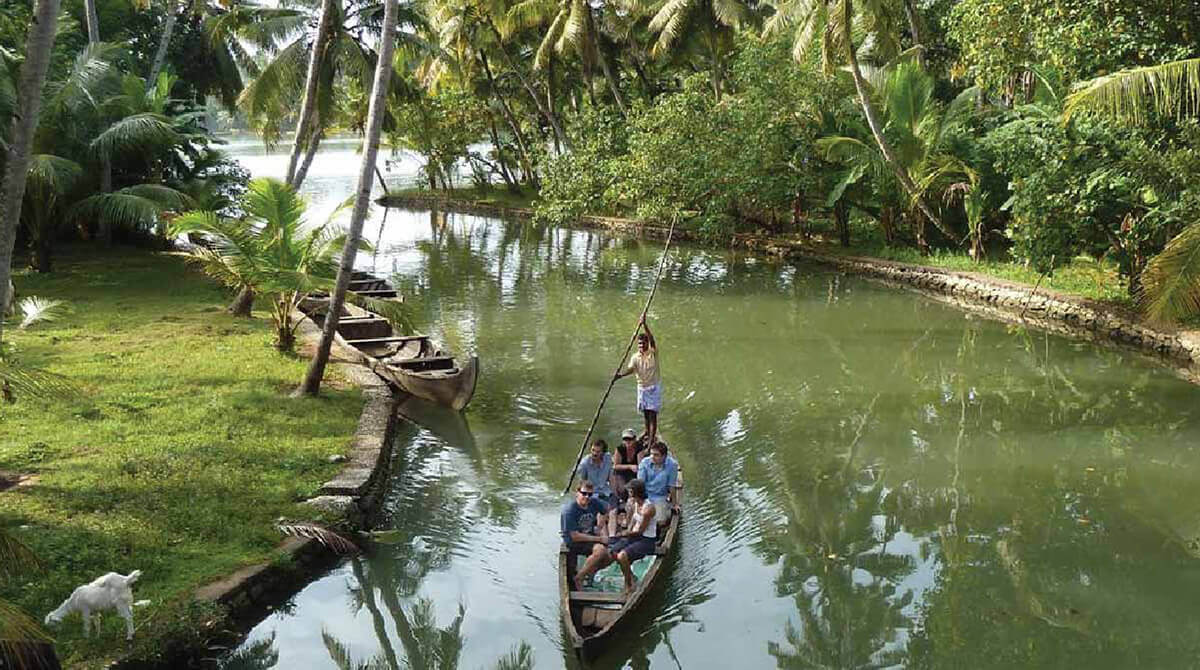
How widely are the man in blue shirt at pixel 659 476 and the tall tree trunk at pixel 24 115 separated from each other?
5340mm

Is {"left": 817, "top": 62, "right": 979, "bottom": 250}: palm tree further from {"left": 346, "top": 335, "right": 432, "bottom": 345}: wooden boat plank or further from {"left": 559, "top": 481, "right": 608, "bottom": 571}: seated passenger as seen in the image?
{"left": 559, "top": 481, "right": 608, "bottom": 571}: seated passenger

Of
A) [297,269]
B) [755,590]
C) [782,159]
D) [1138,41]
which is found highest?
[1138,41]

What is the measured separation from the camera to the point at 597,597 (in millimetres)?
7418

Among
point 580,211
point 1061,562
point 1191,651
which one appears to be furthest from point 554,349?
point 580,211

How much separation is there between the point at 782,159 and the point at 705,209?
2.72 m

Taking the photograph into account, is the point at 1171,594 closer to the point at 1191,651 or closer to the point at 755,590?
the point at 1191,651

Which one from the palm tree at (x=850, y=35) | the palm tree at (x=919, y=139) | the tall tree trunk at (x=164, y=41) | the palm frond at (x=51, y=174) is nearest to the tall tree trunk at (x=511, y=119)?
the tall tree trunk at (x=164, y=41)

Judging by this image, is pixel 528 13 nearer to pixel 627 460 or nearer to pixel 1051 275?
pixel 1051 275

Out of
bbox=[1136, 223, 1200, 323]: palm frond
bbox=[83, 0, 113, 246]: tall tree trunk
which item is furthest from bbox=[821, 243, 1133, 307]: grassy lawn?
bbox=[83, 0, 113, 246]: tall tree trunk

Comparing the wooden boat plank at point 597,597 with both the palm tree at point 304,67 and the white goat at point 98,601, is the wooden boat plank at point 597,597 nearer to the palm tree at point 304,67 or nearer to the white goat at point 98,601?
the white goat at point 98,601

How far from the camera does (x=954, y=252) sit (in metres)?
Answer: 25.0

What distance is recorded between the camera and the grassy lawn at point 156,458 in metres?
7.38

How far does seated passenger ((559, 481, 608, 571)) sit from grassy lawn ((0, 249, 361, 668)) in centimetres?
245

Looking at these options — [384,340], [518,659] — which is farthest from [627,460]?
[384,340]
